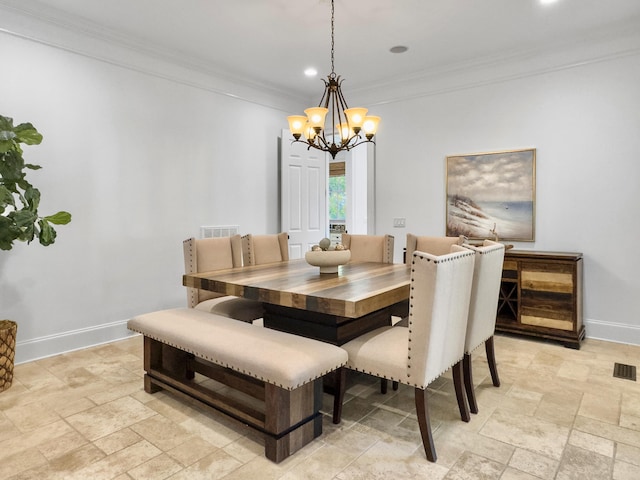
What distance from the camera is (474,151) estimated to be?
173 inches

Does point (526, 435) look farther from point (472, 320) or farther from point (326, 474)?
point (326, 474)

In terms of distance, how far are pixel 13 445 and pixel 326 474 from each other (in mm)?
1549

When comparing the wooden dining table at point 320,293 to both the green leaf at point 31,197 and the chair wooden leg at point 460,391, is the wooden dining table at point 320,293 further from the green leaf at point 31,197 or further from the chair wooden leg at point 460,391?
the green leaf at point 31,197

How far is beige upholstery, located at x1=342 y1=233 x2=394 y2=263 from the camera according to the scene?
3.60 meters

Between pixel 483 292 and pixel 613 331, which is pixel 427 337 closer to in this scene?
pixel 483 292

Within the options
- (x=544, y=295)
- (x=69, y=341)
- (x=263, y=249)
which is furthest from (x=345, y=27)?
(x=69, y=341)

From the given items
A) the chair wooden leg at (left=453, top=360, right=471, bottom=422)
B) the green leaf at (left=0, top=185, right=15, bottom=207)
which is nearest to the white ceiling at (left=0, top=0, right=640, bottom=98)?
the green leaf at (left=0, top=185, right=15, bottom=207)

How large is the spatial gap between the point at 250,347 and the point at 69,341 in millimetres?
2297

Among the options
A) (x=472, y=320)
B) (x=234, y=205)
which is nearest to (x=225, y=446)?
(x=472, y=320)

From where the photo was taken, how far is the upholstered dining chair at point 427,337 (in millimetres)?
1802

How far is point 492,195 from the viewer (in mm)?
4266

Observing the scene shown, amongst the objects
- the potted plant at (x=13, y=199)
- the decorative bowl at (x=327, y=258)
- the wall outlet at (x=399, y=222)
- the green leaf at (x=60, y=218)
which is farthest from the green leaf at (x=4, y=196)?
the wall outlet at (x=399, y=222)

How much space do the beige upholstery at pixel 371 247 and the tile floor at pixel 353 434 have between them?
44.1 inches

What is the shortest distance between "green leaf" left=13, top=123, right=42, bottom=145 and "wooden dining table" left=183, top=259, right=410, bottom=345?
1263 mm
